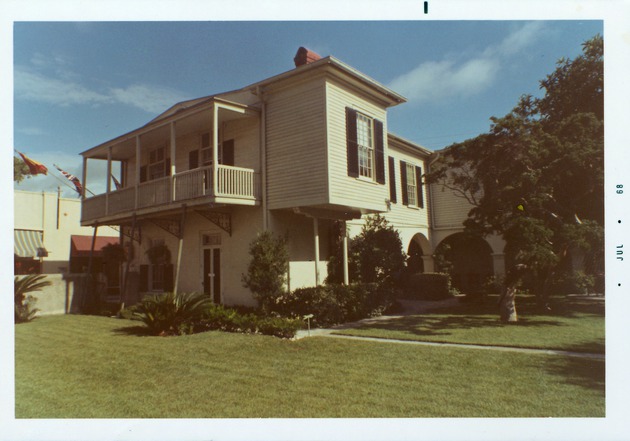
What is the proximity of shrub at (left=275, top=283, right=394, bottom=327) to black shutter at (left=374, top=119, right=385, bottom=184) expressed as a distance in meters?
3.58

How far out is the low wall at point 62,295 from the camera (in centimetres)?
1408

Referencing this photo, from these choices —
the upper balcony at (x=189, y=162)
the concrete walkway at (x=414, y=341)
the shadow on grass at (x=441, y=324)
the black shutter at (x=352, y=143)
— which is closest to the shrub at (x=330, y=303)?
the concrete walkway at (x=414, y=341)

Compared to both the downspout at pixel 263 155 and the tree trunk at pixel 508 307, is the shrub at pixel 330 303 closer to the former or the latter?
the downspout at pixel 263 155

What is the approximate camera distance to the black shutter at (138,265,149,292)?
54.7 feet

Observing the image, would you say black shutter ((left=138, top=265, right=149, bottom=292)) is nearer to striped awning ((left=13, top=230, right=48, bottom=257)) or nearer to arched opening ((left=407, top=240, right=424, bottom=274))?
striped awning ((left=13, top=230, right=48, bottom=257))

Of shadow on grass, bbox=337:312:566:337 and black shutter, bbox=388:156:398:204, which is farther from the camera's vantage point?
black shutter, bbox=388:156:398:204

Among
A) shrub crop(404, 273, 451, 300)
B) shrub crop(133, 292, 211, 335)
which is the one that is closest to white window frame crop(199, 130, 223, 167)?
shrub crop(133, 292, 211, 335)

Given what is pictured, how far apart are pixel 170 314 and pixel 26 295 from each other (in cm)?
671

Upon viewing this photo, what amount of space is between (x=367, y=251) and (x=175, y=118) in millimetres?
7515

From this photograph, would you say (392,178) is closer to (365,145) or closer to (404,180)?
(404,180)

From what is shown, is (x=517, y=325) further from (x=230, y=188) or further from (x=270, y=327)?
(x=230, y=188)

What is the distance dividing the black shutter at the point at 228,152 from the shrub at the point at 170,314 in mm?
5031

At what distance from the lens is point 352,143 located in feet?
40.4
